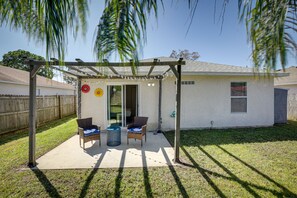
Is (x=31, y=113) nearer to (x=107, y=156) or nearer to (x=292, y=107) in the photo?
(x=107, y=156)

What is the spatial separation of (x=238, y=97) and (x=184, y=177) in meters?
6.49

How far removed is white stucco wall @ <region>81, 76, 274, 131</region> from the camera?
7.79 meters

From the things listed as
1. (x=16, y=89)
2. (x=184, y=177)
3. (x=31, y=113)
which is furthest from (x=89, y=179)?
(x=16, y=89)

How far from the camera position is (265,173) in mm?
3703

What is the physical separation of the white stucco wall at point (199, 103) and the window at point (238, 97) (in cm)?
21

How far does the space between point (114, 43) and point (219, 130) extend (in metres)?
8.25

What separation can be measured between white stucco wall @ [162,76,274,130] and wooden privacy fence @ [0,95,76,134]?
303 inches

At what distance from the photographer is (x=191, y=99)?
7.91 meters

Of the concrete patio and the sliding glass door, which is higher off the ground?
the sliding glass door

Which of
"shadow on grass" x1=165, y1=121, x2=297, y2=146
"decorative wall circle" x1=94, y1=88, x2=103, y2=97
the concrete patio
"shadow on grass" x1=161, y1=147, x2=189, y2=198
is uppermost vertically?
"decorative wall circle" x1=94, y1=88, x2=103, y2=97

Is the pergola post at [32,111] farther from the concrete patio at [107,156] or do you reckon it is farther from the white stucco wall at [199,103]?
the white stucco wall at [199,103]

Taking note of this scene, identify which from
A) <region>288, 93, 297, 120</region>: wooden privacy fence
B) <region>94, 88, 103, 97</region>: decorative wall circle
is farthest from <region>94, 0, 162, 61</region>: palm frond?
<region>288, 93, 297, 120</region>: wooden privacy fence

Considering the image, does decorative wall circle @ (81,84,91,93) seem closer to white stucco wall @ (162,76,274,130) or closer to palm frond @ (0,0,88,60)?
white stucco wall @ (162,76,274,130)

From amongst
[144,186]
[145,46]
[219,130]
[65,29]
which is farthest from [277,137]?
[65,29]
